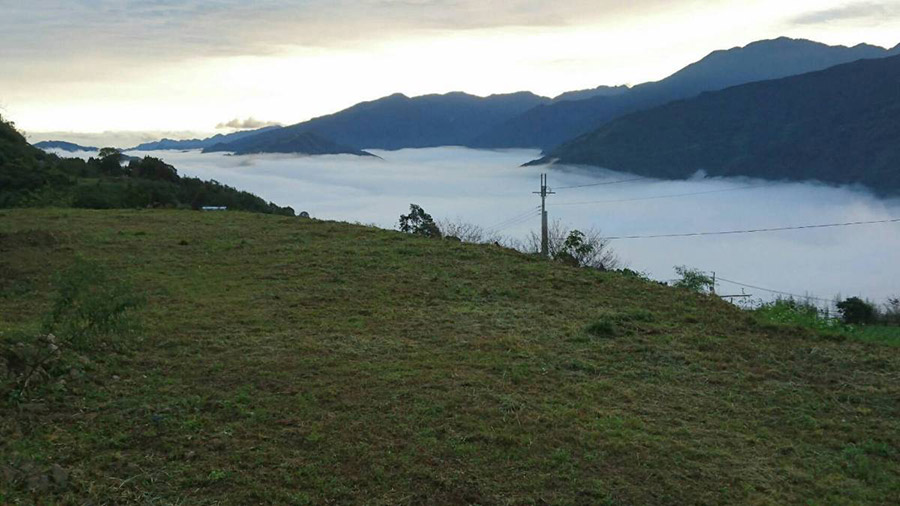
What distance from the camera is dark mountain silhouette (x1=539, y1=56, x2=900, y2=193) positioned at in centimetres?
14600

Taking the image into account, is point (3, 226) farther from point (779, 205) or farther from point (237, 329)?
point (779, 205)

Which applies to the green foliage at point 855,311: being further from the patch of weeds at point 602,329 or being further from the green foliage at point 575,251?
the patch of weeds at point 602,329

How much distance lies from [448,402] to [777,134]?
17584 centimetres

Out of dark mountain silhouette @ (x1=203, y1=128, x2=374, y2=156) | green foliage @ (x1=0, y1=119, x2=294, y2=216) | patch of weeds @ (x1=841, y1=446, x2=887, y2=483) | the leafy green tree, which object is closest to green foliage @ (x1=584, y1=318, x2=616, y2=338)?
patch of weeds @ (x1=841, y1=446, x2=887, y2=483)

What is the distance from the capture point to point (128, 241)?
12.6m

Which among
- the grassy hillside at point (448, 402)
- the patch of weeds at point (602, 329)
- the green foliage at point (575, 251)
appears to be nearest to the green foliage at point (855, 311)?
the green foliage at point (575, 251)

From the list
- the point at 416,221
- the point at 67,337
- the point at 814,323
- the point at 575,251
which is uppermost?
the point at 67,337

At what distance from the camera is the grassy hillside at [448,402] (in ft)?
14.2

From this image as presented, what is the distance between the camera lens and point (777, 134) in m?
163

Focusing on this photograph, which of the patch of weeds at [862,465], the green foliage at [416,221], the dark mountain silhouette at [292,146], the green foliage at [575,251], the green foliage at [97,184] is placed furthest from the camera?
the dark mountain silhouette at [292,146]

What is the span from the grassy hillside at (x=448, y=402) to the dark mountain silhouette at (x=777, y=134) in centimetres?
15457

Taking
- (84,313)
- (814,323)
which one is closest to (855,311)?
(814,323)

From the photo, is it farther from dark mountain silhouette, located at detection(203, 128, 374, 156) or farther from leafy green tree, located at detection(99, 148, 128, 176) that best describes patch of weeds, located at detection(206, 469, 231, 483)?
dark mountain silhouette, located at detection(203, 128, 374, 156)

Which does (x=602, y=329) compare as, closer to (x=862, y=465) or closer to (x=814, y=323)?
(x=814, y=323)
